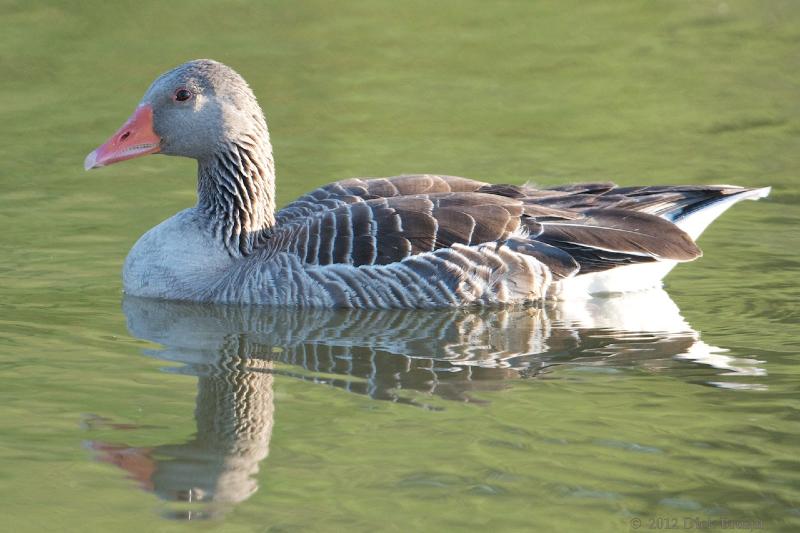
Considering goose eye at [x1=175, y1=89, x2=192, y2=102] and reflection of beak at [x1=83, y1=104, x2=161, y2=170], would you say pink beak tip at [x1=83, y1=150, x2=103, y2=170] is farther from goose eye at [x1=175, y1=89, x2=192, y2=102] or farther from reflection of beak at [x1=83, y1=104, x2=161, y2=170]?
goose eye at [x1=175, y1=89, x2=192, y2=102]

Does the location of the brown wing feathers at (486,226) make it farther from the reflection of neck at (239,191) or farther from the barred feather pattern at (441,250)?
the reflection of neck at (239,191)

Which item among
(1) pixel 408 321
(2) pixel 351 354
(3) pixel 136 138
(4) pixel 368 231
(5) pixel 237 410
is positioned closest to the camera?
(5) pixel 237 410

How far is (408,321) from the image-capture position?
40.3ft

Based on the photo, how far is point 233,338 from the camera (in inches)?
465

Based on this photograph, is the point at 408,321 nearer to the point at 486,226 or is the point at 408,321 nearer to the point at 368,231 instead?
the point at 368,231

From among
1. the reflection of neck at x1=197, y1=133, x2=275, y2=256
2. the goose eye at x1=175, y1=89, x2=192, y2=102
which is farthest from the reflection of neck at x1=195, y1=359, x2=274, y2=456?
the goose eye at x1=175, y1=89, x2=192, y2=102

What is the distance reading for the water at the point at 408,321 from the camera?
844 centimetres

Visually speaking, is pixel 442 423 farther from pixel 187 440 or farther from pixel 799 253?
pixel 799 253

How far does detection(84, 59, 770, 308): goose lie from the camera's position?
12.5m

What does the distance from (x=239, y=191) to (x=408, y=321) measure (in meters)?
2.25

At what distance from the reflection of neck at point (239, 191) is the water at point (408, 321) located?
2.95 ft

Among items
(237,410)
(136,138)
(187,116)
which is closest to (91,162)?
(136,138)

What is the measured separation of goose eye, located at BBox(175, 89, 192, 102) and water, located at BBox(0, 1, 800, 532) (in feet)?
6.43

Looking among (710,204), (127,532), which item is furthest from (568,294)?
(127,532)
